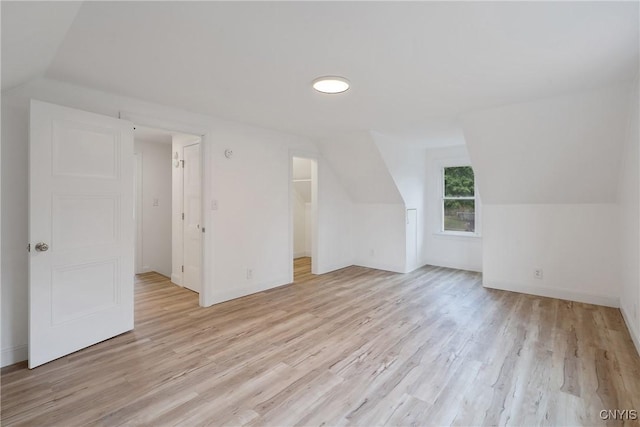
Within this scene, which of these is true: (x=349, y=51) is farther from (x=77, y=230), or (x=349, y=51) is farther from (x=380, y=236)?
(x=380, y=236)

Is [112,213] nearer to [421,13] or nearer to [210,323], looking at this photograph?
[210,323]

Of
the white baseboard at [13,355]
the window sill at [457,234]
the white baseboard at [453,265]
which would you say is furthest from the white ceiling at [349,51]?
the white baseboard at [453,265]

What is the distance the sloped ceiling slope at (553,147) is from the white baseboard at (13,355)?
463 cm

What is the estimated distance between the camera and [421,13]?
1606mm

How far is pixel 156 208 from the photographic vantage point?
5.34 metres

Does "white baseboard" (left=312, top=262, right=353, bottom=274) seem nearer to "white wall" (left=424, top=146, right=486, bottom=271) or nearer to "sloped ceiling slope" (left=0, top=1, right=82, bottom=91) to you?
"white wall" (left=424, top=146, right=486, bottom=271)

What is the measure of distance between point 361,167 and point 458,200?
2022mm

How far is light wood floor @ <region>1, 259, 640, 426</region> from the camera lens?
1.78m

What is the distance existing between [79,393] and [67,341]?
2.23 ft

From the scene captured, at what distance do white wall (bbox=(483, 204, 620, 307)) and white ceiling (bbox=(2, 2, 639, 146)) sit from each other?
6.12 ft

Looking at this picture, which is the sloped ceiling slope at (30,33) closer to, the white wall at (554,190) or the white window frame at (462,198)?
the white wall at (554,190)

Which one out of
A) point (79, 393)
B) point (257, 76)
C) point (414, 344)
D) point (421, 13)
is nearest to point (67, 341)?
point (79, 393)

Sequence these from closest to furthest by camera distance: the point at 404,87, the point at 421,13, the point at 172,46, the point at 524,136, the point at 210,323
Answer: the point at 421,13, the point at 172,46, the point at 404,87, the point at 210,323, the point at 524,136

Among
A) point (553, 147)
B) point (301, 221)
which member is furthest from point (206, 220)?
point (553, 147)
